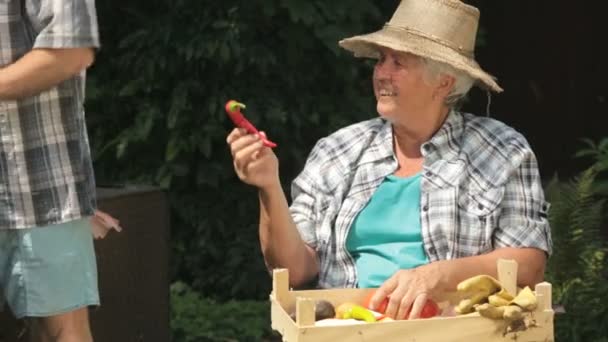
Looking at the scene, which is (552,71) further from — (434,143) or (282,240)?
(282,240)

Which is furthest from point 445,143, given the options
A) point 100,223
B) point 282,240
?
point 100,223

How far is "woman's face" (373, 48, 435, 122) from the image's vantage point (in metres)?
4.25

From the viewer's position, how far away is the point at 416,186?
13.9ft

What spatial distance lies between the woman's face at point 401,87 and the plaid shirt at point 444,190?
0.34ft

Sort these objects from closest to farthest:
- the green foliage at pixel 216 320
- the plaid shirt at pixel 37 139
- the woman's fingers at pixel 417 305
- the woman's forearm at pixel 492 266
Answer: the woman's fingers at pixel 417 305, the woman's forearm at pixel 492 266, the plaid shirt at pixel 37 139, the green foliage at pixel 216 320

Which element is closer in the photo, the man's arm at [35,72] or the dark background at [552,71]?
the man's arm at [35,72]

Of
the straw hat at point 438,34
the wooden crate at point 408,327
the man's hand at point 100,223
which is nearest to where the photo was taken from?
the wooden crate at point 408,327

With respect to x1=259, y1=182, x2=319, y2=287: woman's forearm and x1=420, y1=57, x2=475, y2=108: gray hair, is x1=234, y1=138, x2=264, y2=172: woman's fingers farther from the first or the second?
x1=420, y1=57, x2=475, y2=108: gray hair

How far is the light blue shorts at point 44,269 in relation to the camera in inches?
162

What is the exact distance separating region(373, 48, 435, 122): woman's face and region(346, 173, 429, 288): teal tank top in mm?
176

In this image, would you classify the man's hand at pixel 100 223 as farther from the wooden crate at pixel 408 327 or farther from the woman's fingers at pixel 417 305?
the woman's fingers at pixel 417 305

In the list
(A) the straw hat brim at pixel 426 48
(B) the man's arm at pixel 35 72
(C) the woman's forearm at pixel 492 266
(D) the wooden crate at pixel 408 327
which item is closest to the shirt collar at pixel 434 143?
(A) the straw hat brim at pixel 426 48

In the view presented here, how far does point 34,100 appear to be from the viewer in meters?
4.14

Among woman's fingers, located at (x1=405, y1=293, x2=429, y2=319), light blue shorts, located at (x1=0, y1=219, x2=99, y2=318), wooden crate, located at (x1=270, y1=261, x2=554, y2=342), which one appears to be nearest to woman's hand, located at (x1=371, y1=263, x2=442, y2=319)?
woman's fingers, located at (x1=405, y1=293, x2=429, y2=319)
